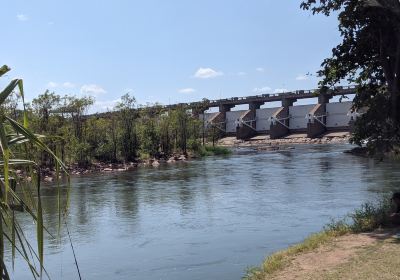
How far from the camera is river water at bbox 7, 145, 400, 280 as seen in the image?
1277cm

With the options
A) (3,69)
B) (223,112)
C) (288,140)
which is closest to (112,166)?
(3,69)

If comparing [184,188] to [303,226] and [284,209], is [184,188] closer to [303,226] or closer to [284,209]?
[284,209]

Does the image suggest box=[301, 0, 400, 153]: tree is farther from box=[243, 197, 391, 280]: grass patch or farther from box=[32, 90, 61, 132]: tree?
box=[32, 90, 61, 132]: tree

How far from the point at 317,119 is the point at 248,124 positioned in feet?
52.4

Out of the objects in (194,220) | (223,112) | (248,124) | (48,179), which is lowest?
(194,220)

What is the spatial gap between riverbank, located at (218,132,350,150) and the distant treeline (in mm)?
23171

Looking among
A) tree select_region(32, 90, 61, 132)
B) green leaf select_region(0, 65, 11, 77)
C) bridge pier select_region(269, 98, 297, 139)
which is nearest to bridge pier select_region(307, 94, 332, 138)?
bridge pier select_region(269, 98, 297, 139)

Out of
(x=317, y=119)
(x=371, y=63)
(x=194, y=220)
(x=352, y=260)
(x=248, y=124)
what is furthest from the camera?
(x=248, y=124)

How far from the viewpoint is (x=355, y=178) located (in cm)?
2956

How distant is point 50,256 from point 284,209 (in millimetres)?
9682

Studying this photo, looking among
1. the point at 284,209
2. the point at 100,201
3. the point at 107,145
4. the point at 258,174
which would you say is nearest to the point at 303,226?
the point at 284,209

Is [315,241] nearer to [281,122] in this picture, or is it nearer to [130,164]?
Result: [130,164]

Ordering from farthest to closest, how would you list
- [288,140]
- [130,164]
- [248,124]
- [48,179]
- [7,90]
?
[248,124] → [288,140] → [130,164] → [48,179] → [7,90]

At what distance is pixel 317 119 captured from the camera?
9444 cm
